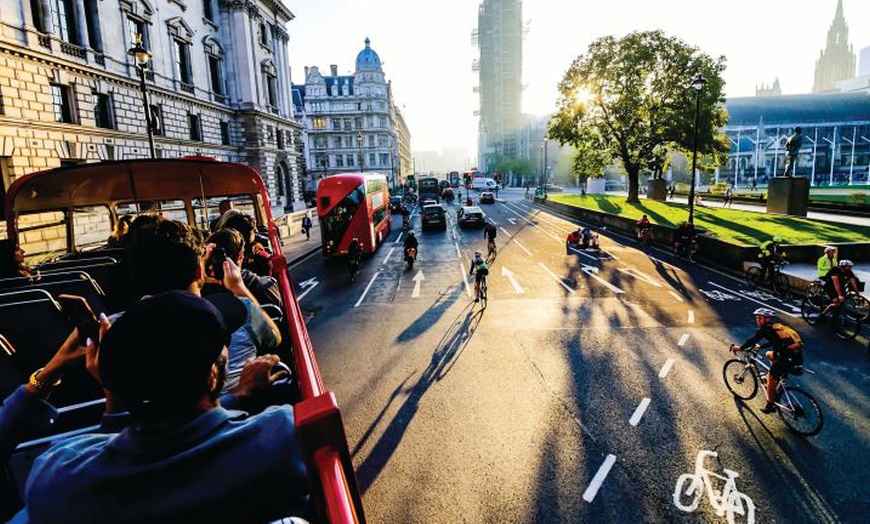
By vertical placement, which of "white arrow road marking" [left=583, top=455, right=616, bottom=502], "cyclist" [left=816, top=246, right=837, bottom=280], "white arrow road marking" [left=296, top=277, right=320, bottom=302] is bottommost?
"white arrow road marking" [left=583, top=455, right=616, bottom=502]

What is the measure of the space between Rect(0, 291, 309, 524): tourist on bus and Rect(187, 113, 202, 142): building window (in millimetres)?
41337

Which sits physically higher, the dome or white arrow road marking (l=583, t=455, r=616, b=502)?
the dome

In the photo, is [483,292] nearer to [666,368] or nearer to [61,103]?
[666,368]

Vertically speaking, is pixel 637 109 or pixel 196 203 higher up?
pixel 637 109

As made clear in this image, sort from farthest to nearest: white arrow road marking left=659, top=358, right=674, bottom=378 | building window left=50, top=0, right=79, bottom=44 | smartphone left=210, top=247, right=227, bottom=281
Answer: building window left=50, top=0, right=79, bottom=44 → white arrow road marking left=659, top=358, right=674, bottom=378 → smartphone left=210, top=247, right=227, bottom=281

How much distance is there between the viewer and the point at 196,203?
879 centimetres

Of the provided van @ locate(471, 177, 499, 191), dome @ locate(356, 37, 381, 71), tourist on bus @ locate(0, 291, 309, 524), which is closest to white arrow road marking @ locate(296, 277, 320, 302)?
tourist on bus @ locate(0, 291, 309, 524)

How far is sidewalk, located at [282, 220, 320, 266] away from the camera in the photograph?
24984 mm

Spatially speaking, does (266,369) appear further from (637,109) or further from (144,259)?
(637,109)

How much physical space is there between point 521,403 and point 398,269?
1361 cm

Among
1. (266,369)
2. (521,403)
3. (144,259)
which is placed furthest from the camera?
(521,403)

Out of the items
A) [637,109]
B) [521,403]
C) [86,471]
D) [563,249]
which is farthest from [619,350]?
[637,109]

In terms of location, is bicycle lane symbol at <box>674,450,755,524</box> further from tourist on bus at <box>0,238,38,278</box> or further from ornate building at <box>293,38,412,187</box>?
ornate building at <box>293,38,412,187</box>

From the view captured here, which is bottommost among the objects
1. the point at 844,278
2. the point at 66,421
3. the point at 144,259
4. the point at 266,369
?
the point at 844,278
